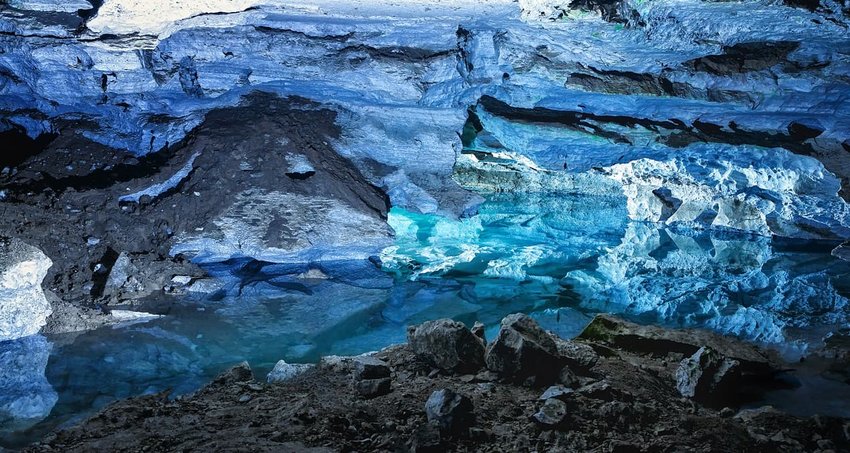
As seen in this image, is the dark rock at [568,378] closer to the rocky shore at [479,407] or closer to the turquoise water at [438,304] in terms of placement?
the rocky shore at [479,407]

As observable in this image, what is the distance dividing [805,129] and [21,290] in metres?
9.27

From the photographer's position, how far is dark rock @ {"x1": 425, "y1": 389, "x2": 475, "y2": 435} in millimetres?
2416

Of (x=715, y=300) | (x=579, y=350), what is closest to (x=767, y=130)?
(x=715, y=300)

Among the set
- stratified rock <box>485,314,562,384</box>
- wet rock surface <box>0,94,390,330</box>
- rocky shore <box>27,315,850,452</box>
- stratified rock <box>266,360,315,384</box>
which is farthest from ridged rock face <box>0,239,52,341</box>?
stratified rock <box>485,314,562,384</box>

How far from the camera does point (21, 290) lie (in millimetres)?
5145

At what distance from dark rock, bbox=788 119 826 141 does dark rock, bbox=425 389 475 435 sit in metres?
6.32

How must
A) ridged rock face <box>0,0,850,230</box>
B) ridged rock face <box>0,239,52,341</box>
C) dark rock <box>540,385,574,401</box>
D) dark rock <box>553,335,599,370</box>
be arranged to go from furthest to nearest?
1. ridged rock face <box>0,0,850,230</box>
2. ridged rock face <box>0,239,52,341</box>
3. dark rock <box>553,335,599,370</box>
4. dark rock <box>540,385,574,401</box>

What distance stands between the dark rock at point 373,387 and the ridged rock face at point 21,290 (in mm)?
3891

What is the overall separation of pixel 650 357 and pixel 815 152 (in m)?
5.03

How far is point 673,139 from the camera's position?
7.38 m

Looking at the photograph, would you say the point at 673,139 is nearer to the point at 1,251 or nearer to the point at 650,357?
the point at 650,357

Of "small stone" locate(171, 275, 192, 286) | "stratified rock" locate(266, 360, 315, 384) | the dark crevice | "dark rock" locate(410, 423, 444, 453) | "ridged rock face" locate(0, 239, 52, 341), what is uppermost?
the dark crevice

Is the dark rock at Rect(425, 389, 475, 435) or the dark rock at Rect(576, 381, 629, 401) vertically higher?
the dark rock at Rect(425, 389, 475, 435)

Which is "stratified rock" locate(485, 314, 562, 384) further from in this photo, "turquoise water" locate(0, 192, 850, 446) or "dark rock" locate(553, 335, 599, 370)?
"turquoise water" locate(0, 192, 850, 446)
